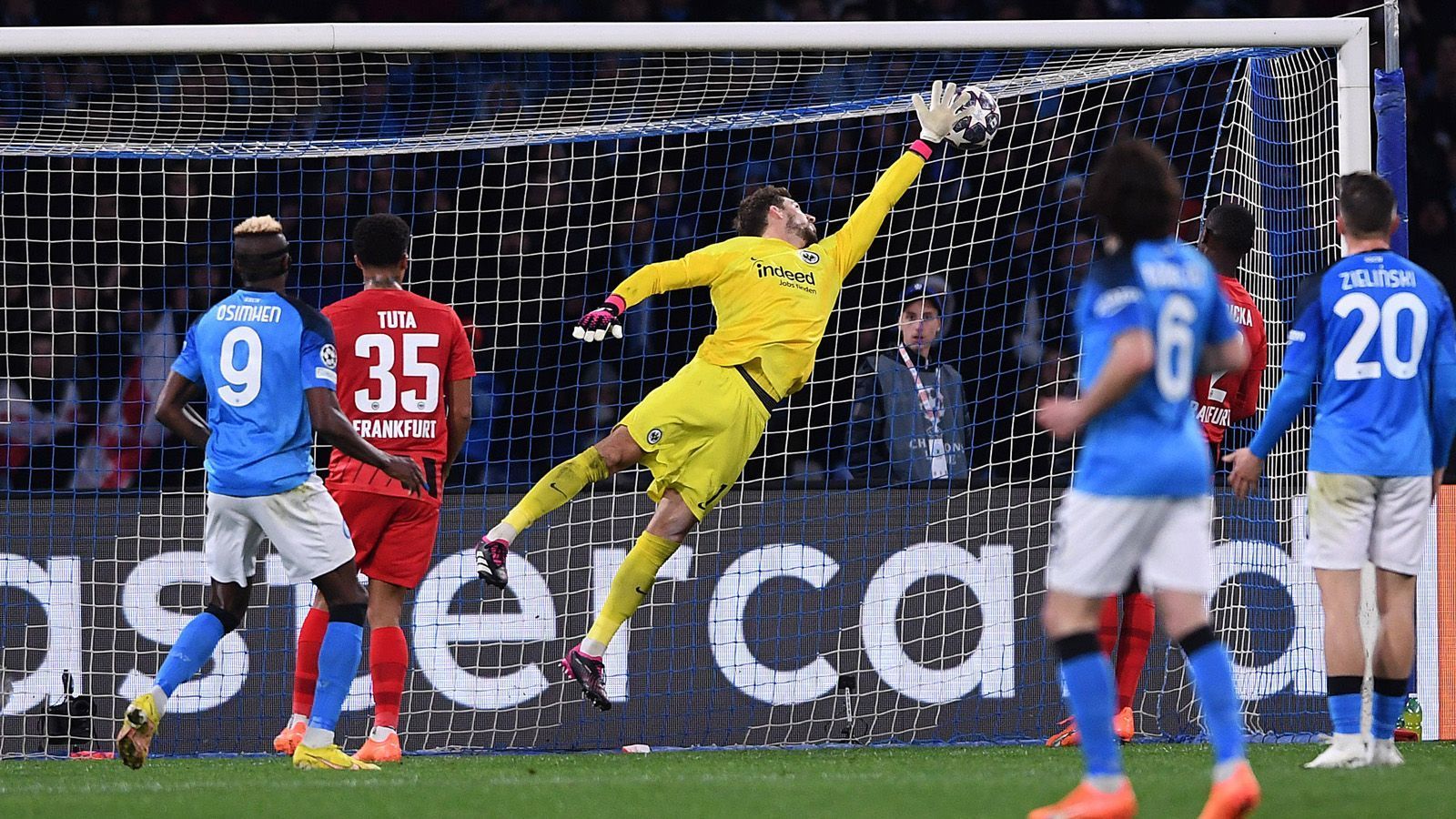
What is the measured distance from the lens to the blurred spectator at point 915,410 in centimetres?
856

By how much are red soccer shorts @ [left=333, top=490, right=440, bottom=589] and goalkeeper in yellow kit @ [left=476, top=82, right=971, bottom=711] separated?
13.9 inches

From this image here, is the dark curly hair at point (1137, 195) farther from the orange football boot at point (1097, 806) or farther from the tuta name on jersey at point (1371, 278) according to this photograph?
the tuta name on jersey at point (1371, 278)

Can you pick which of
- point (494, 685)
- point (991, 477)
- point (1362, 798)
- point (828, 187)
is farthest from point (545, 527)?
point (1362, 798)

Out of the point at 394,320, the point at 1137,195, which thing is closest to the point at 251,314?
the point at 394,320

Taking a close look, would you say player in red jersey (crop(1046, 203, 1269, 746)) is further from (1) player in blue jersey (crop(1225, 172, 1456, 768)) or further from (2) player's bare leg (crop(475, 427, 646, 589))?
(2) player's bare leg (crop(475, 427, 646, 589))

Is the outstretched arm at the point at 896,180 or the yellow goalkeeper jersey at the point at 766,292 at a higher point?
the outstretched arm at the point at 896,180

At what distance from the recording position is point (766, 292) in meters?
7.15

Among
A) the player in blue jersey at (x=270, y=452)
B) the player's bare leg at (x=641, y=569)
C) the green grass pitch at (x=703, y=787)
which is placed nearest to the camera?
the green grass pitch at (x=703, y=787)

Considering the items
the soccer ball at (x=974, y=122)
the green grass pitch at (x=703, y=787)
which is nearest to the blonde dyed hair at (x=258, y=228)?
the green grass pitch at (x=703, y=787)

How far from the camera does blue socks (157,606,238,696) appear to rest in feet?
19.2

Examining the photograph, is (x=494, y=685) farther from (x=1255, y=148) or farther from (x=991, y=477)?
(x=1255, y=148)

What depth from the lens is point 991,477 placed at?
879 centimetres

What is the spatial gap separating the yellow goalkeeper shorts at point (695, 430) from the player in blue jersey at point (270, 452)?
1361 mm

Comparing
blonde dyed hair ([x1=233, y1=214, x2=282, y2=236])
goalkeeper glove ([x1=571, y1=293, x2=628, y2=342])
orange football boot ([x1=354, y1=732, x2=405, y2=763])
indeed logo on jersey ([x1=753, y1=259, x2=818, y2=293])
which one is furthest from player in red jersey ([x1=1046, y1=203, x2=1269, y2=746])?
blonde dyed hair ([x1=233, y1=214, x2=282, y2=236])
